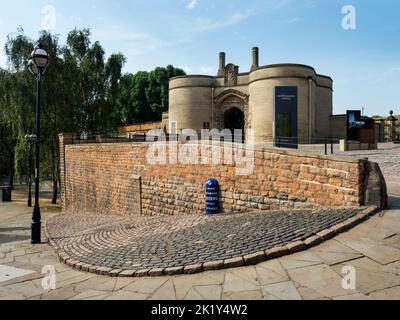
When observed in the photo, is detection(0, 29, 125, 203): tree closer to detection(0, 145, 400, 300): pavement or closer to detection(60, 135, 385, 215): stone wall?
detection(60, 135, 385, 215): stone wall

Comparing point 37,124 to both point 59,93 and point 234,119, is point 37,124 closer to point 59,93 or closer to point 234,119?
point 59,93

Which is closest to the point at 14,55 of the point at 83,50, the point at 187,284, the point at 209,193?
the point at 83,50

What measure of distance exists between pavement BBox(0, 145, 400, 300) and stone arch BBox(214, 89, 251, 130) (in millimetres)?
27753

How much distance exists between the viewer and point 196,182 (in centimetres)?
1041

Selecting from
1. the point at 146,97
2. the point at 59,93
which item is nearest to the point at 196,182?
the point at 59,93

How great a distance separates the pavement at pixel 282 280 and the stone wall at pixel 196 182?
1204 mm

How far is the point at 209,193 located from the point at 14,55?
67.4 feet

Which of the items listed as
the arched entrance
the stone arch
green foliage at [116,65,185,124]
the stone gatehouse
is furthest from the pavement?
green foliage at [116,65,185,124]

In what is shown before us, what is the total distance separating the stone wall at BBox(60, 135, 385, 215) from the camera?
670 centimetres

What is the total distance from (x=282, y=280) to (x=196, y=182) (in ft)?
21.6

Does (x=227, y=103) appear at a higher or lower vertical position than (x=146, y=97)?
lower

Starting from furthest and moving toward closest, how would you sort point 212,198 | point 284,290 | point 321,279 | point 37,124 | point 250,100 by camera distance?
point 250,100 < point 212,198 < point 37,124 < point 321,279 < point 284,290
